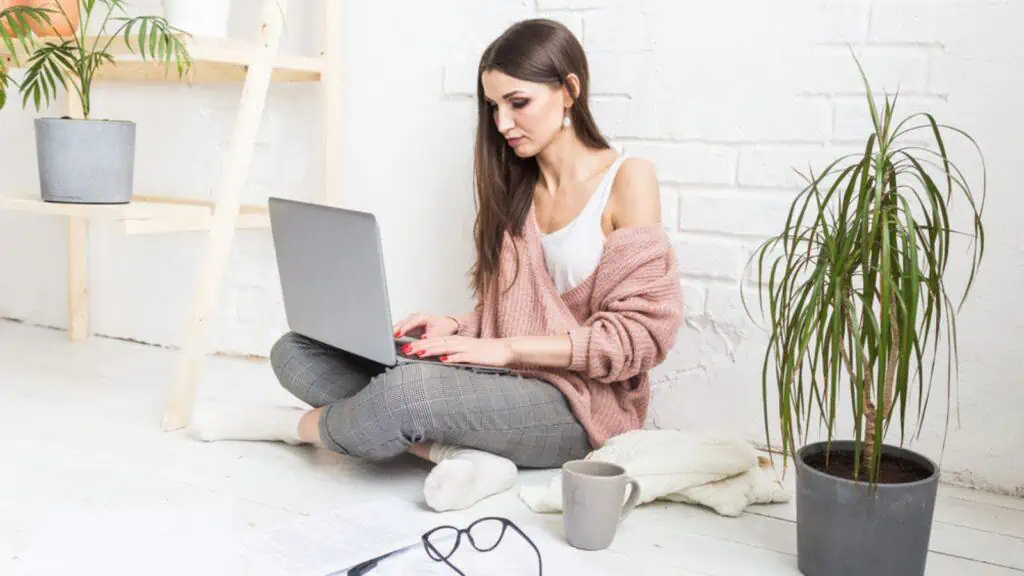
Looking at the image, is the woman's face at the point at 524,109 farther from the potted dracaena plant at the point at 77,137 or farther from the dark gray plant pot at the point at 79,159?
the dark gray plant pot at the point at 79,159

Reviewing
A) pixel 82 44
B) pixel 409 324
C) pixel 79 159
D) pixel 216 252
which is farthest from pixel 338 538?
pixel 82 44

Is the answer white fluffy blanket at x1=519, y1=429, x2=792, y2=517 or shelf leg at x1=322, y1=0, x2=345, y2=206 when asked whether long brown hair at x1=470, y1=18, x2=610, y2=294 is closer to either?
white fluffy blanket at x1=519, y1=429, x2=792, y2=517

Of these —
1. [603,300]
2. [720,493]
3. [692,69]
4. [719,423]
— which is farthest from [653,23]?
[720,493]

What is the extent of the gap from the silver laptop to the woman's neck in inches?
13.1

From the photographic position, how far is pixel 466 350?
1459mm

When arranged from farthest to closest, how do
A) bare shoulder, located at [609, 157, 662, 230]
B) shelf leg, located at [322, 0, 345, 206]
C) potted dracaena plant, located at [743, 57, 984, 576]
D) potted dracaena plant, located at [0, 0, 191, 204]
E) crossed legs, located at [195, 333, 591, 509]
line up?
shelf leg, located at [322, 0, 345, 206] < potted dracaena plant, located at [0, 0, 191, 204] < bare shoulder, located at [609, 157, 662, 230] < crossed legs, located at [195, 333, 591, 509] < potted dracaena plant, located at [743, 57, 984, 576]

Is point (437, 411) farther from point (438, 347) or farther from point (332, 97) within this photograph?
point (332, 97)

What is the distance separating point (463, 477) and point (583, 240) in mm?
408

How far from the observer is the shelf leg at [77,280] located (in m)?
2.46

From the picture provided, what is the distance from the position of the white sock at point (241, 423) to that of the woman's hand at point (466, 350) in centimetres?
32

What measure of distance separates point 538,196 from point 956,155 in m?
0.63

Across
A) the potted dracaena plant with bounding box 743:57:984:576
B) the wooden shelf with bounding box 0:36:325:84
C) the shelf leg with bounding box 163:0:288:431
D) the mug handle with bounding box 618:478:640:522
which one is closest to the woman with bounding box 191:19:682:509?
the shelf leg with bounding box 163:0:288:431

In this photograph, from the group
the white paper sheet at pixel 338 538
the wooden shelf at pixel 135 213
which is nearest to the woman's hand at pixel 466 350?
the white paper sheet at pixel 338 538

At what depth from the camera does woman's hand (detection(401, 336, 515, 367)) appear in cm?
146
